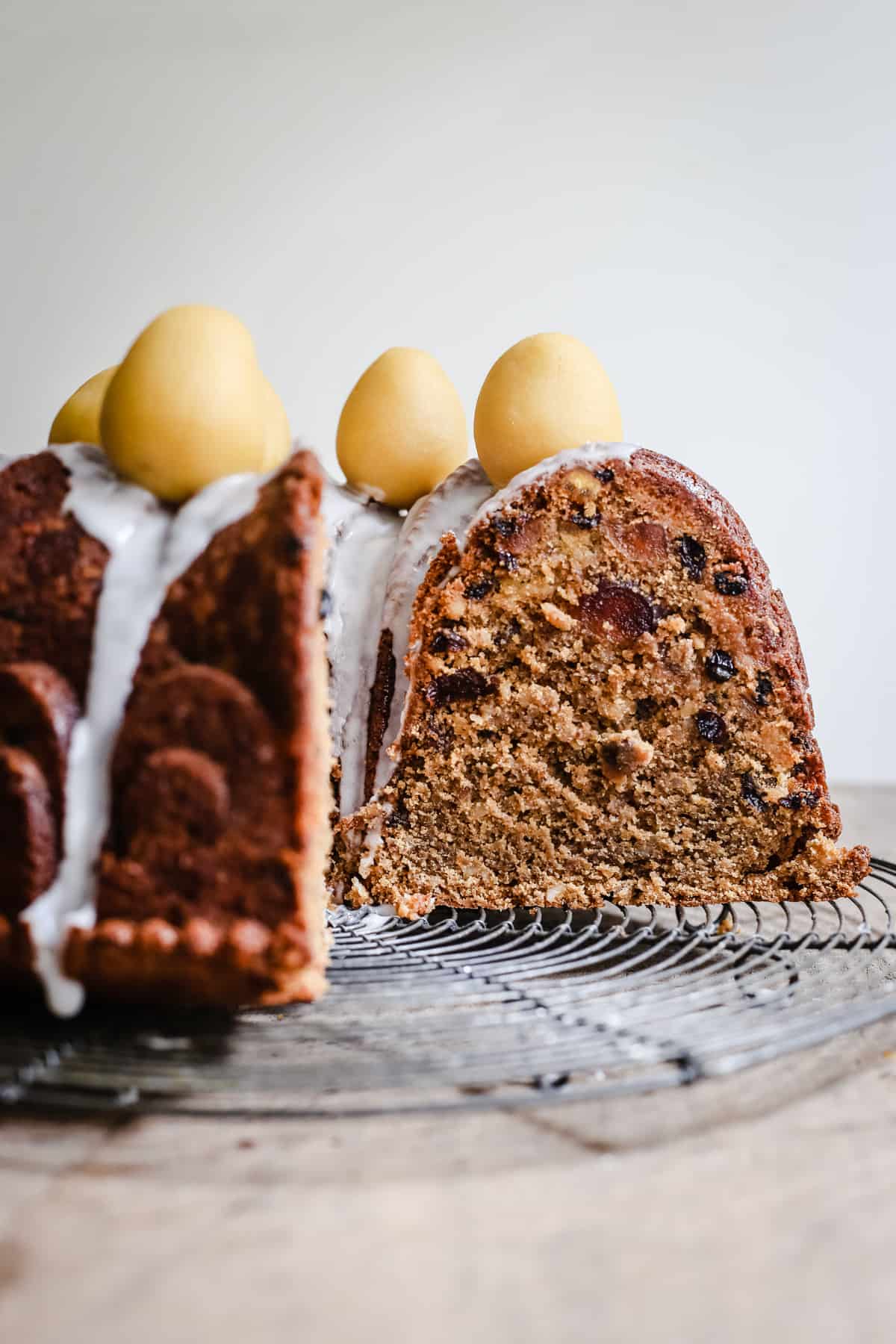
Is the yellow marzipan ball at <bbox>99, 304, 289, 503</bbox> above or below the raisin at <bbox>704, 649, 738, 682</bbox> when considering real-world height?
above

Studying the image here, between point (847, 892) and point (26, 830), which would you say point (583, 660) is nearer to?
point (847, 892)

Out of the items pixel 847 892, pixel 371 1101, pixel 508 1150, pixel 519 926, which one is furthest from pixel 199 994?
pixel 847 892

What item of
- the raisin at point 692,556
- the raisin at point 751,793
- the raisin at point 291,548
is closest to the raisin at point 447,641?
the raisin at point 692,556

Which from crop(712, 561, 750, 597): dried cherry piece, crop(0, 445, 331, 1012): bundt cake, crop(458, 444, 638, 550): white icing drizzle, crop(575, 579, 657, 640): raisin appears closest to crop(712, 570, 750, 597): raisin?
crop(712, 561, 750, 597): dried cherry piece

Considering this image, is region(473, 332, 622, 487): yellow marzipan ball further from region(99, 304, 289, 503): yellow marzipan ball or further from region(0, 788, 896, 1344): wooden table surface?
region(0, 788, 896, 1344): wooden table surface

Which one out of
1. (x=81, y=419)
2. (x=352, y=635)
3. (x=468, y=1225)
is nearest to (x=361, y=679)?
(x=352, y=635)

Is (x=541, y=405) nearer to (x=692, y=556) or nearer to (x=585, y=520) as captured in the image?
(x=585, y=520)

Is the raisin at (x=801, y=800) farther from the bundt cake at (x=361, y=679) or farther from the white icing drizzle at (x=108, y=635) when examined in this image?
the white icing drizzle at (x=108, y=635)
